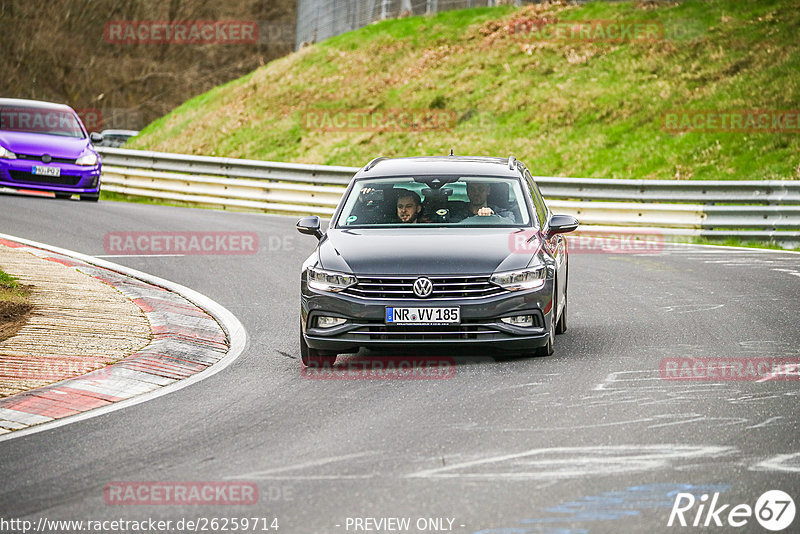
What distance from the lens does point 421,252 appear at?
917cm

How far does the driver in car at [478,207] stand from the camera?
1018cm

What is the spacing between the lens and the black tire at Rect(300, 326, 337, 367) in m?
9.28

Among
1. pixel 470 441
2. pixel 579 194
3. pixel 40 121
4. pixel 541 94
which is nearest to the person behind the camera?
pixel 470 441

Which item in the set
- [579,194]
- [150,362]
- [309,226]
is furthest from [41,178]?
[150,362]

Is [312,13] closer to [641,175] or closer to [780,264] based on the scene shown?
[641,175]

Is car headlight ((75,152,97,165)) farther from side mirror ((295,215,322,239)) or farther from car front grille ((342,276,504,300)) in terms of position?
car front grille ((342,276,504,300))

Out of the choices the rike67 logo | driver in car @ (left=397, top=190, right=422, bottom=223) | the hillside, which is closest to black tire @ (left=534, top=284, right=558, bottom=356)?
driver in car @ (left=397, top=190, right=422, bottom=223)

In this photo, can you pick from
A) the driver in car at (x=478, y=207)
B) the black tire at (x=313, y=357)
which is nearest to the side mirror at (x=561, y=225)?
the driver in car at (x=478, y=207)

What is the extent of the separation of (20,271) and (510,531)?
9.15m

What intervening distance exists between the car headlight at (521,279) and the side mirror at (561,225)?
0.79m

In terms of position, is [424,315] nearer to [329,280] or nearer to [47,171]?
[329,280]

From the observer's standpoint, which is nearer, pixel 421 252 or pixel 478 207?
pixel 421 252

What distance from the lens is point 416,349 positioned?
9055 mm

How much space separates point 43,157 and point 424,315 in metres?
15.9
